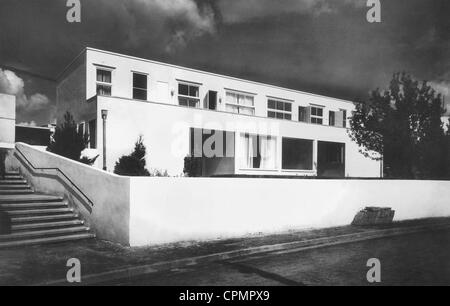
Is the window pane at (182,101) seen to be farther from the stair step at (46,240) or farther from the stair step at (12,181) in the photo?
the stair step at (46,240)

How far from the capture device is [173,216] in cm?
934

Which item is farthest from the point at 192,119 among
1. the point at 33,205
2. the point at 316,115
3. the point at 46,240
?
the point at 316,115

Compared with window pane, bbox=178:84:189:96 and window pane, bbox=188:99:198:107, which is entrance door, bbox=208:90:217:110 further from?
window pane, bbox=178:84:189:96

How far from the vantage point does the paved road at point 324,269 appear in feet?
20.8

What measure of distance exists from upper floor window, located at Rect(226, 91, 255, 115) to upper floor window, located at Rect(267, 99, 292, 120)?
1.72 meters

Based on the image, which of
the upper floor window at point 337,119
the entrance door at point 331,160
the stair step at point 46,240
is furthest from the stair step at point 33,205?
the upper floor window at point 337,119

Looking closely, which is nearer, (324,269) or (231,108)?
(324,269)

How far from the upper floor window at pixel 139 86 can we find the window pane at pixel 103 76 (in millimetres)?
1480

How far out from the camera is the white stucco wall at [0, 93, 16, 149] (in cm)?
1469

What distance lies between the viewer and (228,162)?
854 inches

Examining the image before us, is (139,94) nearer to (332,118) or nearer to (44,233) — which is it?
(44,233)

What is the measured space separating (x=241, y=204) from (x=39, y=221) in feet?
18.1
